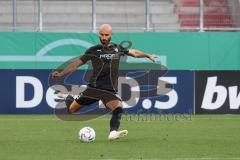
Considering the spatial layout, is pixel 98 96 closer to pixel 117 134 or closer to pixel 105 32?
pixel 117 134

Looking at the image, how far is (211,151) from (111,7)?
53.0 ft

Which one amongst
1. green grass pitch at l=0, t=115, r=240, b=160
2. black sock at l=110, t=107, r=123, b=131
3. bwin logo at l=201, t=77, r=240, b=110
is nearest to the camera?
green grass pitch at l=0, t=115, r=240, b=160

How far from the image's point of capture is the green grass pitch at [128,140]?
11.5 m

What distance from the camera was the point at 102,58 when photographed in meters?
14.3

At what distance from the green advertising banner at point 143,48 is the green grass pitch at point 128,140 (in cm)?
478

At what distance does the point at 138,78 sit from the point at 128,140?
27.8 feet

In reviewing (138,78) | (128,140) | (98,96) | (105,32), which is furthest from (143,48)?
(105,32)

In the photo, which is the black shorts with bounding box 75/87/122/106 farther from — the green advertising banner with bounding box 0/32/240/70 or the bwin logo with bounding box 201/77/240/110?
the green advertising banner with bounding box 0/32/240/70

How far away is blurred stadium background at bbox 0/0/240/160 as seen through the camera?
13164mm

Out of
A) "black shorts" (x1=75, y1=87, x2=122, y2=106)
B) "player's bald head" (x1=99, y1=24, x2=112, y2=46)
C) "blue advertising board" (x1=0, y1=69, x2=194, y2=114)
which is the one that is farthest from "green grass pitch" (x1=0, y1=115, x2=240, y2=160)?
"player's bald head" (x1=99, y1=24, x2=112, y2=46)

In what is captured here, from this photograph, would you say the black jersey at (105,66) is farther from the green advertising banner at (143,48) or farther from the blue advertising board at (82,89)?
the green advertising banner at (143,48)

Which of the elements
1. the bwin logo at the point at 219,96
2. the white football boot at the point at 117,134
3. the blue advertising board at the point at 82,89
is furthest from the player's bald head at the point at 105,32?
the bwin logo at the point at 219,96

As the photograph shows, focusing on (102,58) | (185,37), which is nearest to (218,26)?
(185,37)

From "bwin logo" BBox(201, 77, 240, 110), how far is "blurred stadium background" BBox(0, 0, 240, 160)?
1.2 inches
